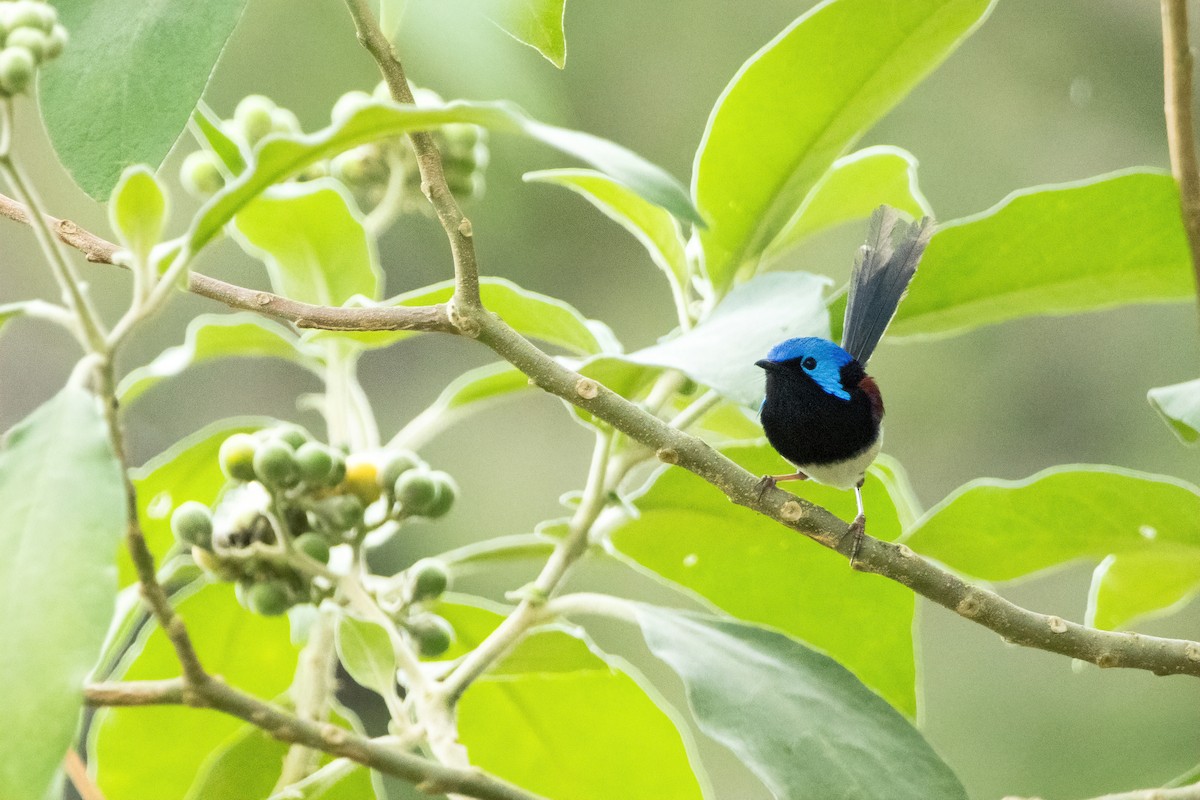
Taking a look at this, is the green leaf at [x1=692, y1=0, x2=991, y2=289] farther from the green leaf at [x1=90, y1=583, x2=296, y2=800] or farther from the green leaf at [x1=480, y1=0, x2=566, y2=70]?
the green leaf at [x1=90, y1=583, x2=296, y2=800]

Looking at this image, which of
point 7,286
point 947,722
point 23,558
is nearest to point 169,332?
point 7,286

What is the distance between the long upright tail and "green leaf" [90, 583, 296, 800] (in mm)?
589

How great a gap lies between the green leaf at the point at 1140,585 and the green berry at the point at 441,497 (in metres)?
0.50

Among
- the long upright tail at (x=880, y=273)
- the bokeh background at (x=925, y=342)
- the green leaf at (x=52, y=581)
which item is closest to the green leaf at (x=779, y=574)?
the long upright tail at (x=880, y=273)

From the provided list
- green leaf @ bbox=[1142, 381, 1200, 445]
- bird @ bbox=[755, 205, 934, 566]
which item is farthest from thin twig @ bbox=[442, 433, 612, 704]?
green leaf @ bbox=[1142, 381, 1200, 445]

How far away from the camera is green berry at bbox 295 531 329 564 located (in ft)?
2.54

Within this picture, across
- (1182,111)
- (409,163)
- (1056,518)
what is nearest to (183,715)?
(409,163)

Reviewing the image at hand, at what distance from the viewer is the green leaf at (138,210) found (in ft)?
1.88

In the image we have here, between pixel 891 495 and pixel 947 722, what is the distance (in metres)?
2.45

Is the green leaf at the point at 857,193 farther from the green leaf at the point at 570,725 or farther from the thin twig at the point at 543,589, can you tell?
the green leaf at the point at 570,725

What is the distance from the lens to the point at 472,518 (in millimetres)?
3309

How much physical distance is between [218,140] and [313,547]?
293 millimetres

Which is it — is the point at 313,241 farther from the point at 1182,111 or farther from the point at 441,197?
the point at 1182,111

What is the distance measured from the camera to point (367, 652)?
784 millimetres
